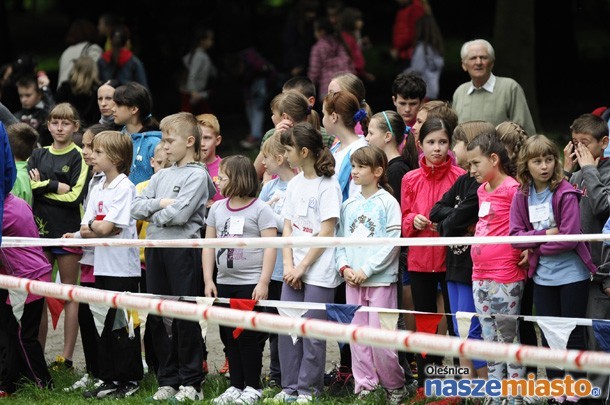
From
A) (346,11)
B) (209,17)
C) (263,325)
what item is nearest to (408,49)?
(346,11)

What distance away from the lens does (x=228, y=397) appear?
787cm

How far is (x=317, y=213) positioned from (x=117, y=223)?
1510mm

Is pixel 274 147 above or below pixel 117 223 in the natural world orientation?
above

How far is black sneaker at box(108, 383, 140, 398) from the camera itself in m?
8.23

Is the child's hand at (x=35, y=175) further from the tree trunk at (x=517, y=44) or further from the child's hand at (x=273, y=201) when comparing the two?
the tree trunk at (x=517, y=44)

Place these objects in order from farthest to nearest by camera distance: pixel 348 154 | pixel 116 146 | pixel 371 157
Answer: pixel 116 146
pixel 348 154
pixel 371 157

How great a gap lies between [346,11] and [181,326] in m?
10.1

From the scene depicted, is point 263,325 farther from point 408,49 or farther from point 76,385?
point 408,49

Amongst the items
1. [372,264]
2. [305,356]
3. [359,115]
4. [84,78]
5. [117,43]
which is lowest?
[305,356]

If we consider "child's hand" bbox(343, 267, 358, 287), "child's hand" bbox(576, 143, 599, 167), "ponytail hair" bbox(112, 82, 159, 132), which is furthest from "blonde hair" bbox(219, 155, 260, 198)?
"child's hand" bbox(576, 143, 599, 167)

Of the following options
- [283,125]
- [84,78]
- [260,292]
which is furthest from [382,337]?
[84,78]

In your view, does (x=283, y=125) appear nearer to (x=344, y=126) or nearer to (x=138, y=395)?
(x=344, y=126)

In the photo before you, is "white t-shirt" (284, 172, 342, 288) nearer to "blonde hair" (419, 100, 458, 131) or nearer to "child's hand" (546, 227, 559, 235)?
"blonde hair" (419, 100, 458, 131)

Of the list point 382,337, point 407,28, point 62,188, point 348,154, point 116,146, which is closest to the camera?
point 382,337
